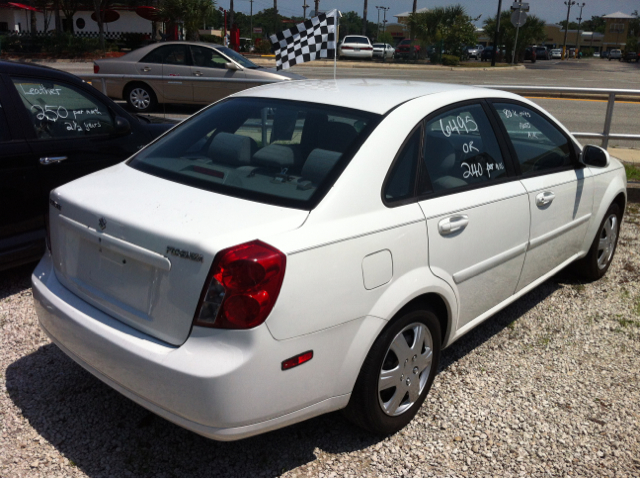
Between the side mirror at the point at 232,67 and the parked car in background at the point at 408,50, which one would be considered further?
the parked car in background at the point at 408,50

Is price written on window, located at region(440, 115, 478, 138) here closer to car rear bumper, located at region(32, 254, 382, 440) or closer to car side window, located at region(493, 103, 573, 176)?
car side window, located at region(493, 103, 573, 176)

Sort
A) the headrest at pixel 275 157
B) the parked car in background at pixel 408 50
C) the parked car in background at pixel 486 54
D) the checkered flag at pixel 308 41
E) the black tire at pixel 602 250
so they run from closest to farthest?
1. the headrest at pixel 275 157
2. the black tire at pixel 602 250
3. the checkered flag at pixel 308 41
4. the parked car in background at pixel 408 50
5. the parked car in background at pixel 486 54

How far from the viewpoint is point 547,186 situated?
12.6ft

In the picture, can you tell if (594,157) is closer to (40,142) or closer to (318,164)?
(318,164)

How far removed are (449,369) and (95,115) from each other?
345 centimetres

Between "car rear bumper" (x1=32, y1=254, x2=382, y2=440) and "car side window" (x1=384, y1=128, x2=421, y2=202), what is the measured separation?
0.62 m

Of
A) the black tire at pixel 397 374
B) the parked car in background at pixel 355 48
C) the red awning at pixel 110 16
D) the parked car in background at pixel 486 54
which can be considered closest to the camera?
the black tire at pixel 397 374

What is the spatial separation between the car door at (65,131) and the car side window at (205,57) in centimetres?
847

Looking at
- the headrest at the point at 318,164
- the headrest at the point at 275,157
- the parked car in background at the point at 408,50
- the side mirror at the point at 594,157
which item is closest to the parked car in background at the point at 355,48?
the parked car in background at the point at 408,50

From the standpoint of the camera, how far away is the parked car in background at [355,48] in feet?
127

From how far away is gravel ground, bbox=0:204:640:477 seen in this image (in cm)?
282

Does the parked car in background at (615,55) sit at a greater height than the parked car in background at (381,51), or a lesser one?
greater

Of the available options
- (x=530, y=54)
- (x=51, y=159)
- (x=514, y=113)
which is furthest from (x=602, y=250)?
(x=530, y=54)

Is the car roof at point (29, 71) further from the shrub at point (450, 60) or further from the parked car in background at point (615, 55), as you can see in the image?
the parked car in background at point (615, 55)
